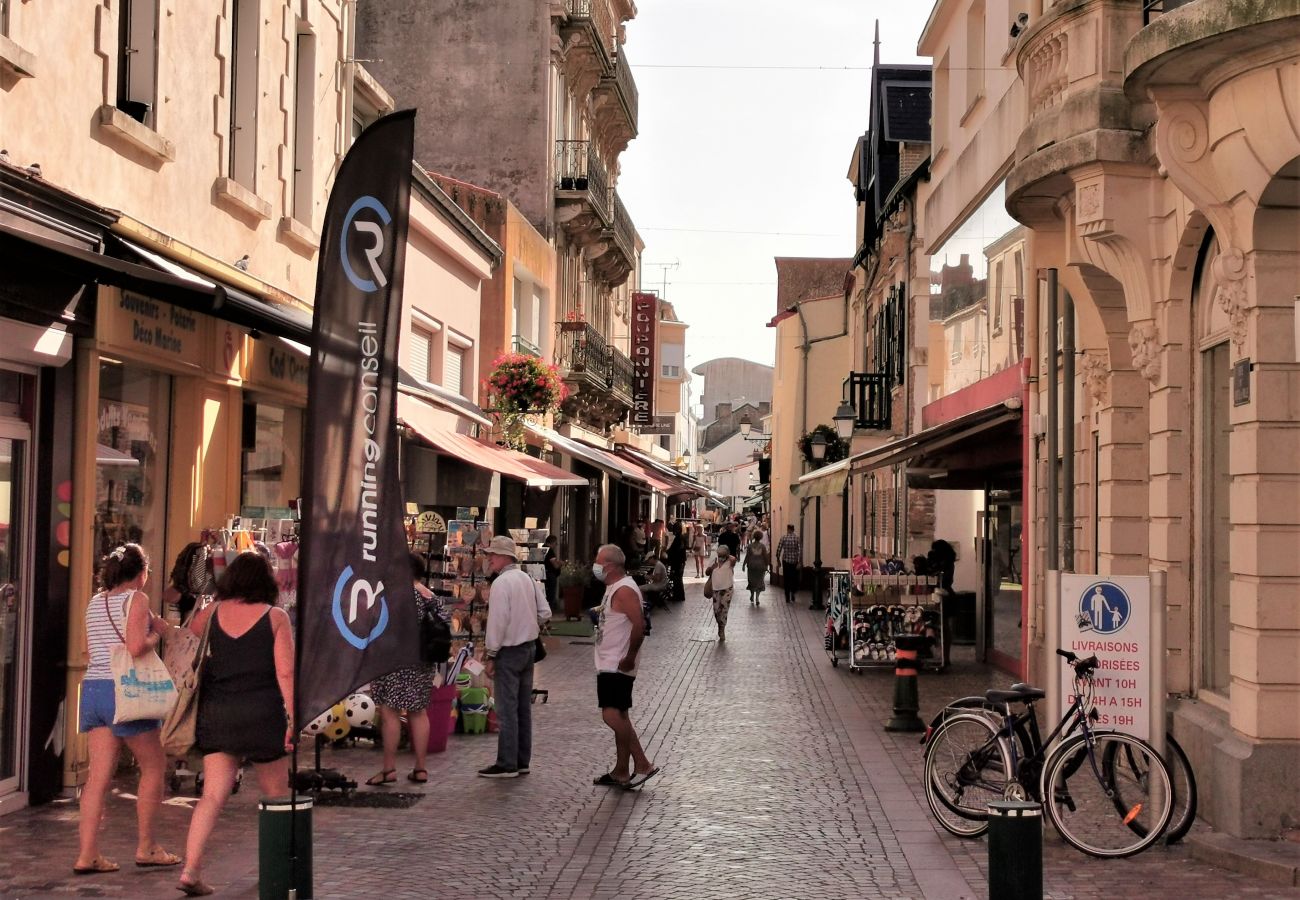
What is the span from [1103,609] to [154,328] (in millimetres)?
A: 6537

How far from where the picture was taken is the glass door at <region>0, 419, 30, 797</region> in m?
9.64

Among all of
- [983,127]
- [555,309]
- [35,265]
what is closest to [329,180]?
[35,265]

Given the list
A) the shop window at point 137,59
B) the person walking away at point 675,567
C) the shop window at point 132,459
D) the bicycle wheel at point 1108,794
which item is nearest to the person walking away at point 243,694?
the shop window at point 132,459

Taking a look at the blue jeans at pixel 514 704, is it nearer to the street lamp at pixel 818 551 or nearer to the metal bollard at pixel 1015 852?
the metal bollard at pixel 1015 852

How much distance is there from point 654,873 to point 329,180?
9.69 m

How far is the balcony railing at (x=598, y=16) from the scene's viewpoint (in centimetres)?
3341

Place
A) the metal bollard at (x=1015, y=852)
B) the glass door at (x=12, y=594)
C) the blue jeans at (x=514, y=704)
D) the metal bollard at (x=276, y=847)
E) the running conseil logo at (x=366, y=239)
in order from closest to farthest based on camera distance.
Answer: the metal bollard at (x=1015, y=852), the metal bollard at (x=276, y=847), the running conseil logo at (x=366, y=239), the glass door at (x=12, y=594), the blue jeans at (x=514, y=704)

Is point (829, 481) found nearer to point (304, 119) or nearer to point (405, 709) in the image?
point (304, 119)

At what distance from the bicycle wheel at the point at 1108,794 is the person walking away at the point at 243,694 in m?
4.15

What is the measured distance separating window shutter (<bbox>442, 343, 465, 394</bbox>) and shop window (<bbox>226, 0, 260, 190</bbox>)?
9.08 meters

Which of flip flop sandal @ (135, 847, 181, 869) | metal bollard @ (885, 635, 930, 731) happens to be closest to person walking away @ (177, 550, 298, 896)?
flip flop sandal @ (135, 847, 181, 869)

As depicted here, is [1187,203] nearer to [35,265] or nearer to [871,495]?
[35,265]

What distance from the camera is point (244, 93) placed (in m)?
13.8

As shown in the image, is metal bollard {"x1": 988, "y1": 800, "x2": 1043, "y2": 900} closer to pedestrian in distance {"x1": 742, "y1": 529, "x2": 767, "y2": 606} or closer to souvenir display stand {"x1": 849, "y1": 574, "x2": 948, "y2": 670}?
souvenir display stand {"x1": 849, "y1": 574, "x2": 948, "y2": 670}
